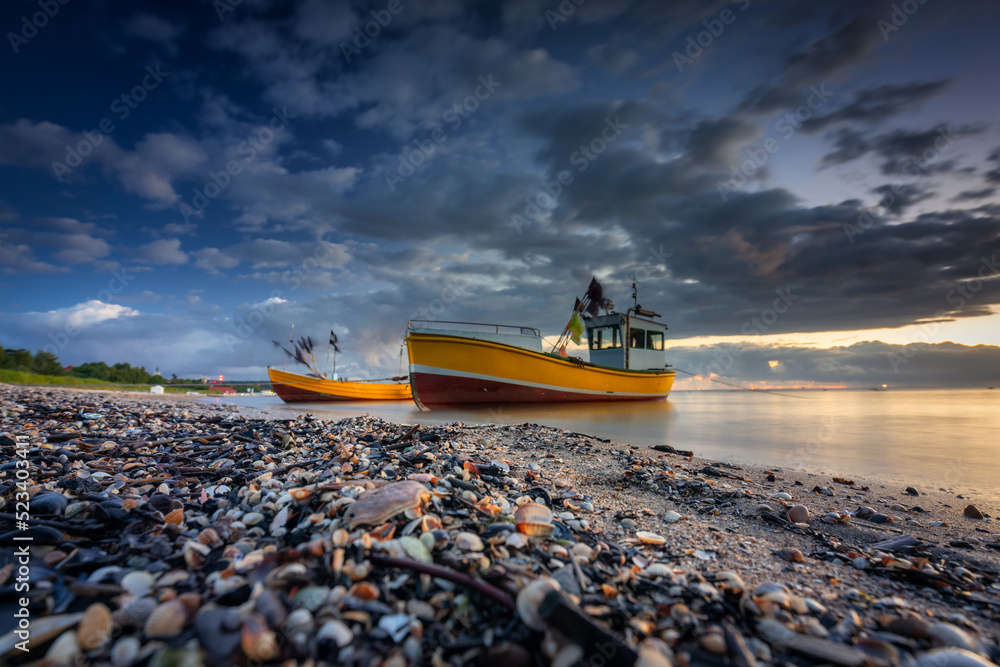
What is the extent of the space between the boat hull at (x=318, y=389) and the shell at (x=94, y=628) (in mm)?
31281

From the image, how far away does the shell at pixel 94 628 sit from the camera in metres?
1.48

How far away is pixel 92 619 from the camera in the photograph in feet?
5.02

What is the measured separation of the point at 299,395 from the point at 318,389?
A: 166 cm

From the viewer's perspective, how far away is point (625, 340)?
23.9 meters

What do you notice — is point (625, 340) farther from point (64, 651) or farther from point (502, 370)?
point (64, 651)

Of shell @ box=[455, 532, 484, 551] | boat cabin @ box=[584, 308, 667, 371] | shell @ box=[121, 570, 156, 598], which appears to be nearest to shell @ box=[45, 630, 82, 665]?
shell @ box=[121, 570, 156, 598]

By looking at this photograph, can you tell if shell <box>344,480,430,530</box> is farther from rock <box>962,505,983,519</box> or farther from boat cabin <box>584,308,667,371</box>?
boat cabin <box>584,308,667,371</box>

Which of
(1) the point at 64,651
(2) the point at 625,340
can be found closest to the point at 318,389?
(2) the point at 625,340

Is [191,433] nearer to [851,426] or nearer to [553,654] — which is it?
[553,654]

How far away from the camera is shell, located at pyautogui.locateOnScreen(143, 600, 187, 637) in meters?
1.52

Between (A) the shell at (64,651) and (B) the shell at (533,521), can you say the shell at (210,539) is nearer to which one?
(A) the shell at (64,651)

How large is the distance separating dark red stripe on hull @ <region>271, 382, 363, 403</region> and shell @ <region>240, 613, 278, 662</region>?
31.9 meters

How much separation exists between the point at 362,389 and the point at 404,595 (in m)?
32.7

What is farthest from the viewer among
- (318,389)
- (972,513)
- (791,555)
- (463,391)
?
(318,389)
